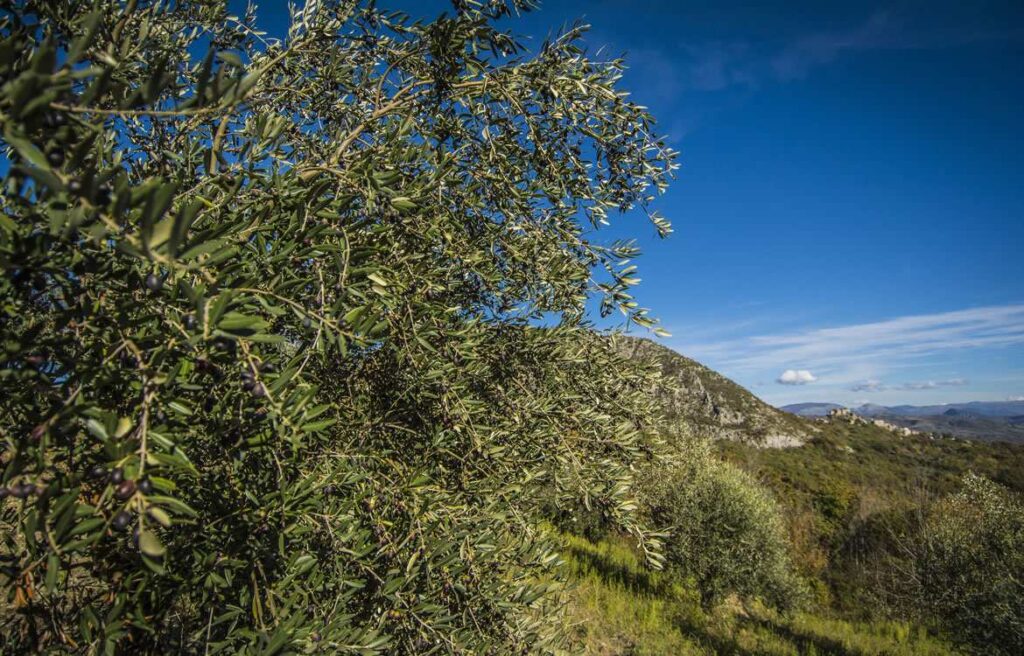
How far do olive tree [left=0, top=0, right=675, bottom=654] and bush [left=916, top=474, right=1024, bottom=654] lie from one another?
12.8 meters

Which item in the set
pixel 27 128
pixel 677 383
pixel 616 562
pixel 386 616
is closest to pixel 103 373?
pixel 27 128

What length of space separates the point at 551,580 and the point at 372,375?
2.10 meters

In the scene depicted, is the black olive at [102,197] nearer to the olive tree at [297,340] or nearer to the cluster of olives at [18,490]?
the olive tree at [297,340]

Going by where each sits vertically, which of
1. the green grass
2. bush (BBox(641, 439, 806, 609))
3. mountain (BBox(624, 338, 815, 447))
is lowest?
the green grass

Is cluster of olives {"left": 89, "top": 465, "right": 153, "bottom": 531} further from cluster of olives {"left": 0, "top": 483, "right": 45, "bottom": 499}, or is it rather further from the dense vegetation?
cluster of olives {"left": 0, "top": 483, "right": 45, "bottom": 499}

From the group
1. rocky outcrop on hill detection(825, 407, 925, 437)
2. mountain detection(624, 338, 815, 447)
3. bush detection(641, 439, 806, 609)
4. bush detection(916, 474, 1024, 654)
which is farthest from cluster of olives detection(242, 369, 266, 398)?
rocky outcrop on hill detection(825, 407, 925, 437)

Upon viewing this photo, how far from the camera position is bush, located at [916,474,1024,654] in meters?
10.7

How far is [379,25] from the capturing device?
13.1 feet

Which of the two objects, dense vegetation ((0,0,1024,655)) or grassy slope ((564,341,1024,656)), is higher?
dense vegetation ((0,0,1024,655))

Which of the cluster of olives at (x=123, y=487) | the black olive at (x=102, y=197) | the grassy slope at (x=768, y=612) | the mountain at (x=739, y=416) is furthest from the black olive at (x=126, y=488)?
the mountain at (x=739, y=416)

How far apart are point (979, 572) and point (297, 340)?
60.0ft

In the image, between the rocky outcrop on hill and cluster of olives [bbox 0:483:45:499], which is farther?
the rocky outcrop on hill

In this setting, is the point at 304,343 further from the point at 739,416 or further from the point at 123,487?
the point at 739,416

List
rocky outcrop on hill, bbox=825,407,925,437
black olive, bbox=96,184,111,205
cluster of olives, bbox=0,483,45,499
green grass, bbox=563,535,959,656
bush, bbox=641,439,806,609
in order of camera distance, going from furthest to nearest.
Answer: rocky outcrop on hill, bbox=825,407,925,437 → bush, bbox=641,439,806,609 → green grass, bbox=563,535,959,656 → cluster of olives, bbox=0,483,45,499 → black olive, bbox=96,184,111,205
